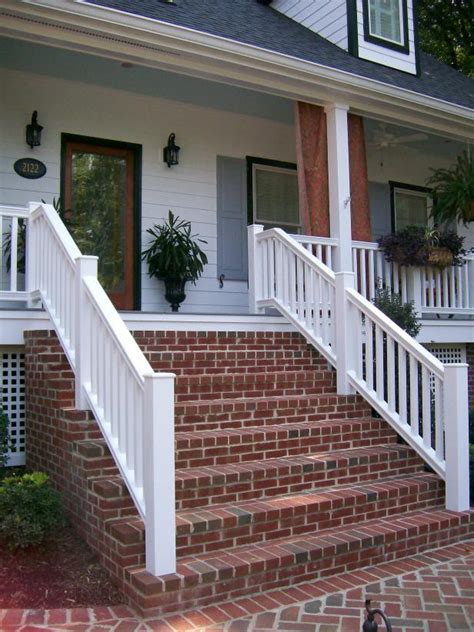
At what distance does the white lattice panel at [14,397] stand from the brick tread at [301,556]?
210 cm

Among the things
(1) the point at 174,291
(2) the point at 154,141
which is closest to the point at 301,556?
(1) the point at 174,291

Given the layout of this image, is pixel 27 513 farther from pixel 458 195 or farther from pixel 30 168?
pixel 458 195

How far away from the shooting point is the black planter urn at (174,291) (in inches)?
302

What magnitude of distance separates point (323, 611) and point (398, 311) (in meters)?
3.90

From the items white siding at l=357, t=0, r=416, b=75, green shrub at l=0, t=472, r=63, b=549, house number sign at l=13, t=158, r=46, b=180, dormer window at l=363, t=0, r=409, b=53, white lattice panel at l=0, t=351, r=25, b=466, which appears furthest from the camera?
dormer window at l=363, t=0, r=409, b=53

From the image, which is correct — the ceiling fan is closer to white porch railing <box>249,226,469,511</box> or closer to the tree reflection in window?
white porch railing <box>249,226,469,511</box>

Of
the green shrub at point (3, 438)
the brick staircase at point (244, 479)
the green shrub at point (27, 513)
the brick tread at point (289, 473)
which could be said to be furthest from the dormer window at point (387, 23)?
the green shrub at point (27, 513)

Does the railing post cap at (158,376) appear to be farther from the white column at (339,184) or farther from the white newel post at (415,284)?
the white newel post at (415,284)

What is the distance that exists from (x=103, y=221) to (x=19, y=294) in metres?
2.21

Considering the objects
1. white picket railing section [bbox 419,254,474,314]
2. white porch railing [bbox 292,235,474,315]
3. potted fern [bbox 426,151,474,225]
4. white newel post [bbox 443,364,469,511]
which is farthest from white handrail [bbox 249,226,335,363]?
potted fern [bbox 426,151,474,225]

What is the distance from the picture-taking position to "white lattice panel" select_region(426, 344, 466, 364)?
8273 millimetres

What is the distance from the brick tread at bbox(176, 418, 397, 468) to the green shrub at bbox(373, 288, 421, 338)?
156 cm

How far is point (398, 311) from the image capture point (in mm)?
6805

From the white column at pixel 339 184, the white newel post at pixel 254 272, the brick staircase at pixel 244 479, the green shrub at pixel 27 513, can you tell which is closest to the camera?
the brick staircase at pixel 244 479
